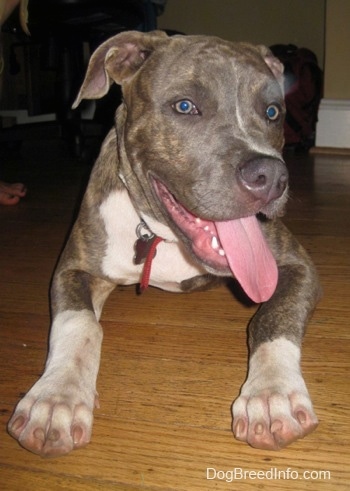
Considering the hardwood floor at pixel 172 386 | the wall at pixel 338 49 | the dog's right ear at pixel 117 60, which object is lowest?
the wall at pixel 338 49

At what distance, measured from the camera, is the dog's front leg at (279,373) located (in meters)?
1.61

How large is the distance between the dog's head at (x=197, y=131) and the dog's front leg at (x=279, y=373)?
0.27 metres

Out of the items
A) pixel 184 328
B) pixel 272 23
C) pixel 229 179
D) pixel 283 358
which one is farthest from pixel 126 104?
pixel 272 23

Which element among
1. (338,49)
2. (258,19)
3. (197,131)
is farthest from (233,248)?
(258,19)

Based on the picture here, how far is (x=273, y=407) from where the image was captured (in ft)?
5.38

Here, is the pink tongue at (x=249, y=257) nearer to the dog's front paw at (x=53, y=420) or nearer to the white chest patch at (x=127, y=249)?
the white chest patch at (x=127, y=249)

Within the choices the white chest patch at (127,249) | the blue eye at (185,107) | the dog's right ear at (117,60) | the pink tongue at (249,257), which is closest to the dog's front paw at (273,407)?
the pink tongue at (249,257)

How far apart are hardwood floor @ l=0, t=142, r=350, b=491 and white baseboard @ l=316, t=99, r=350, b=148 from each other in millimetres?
4646

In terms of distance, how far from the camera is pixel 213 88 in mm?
2133

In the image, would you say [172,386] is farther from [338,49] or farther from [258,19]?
[258,19]

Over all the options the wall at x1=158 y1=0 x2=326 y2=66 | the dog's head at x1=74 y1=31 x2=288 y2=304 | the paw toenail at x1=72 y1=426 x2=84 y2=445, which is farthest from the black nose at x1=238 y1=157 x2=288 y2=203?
the wall at x1=158 y1=0 x2=326 y2=66

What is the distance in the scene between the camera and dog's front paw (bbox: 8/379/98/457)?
5.20ft

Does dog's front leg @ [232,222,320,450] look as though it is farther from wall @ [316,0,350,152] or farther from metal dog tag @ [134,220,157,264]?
wall @ [316,0,350,152]

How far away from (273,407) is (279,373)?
0.15m
